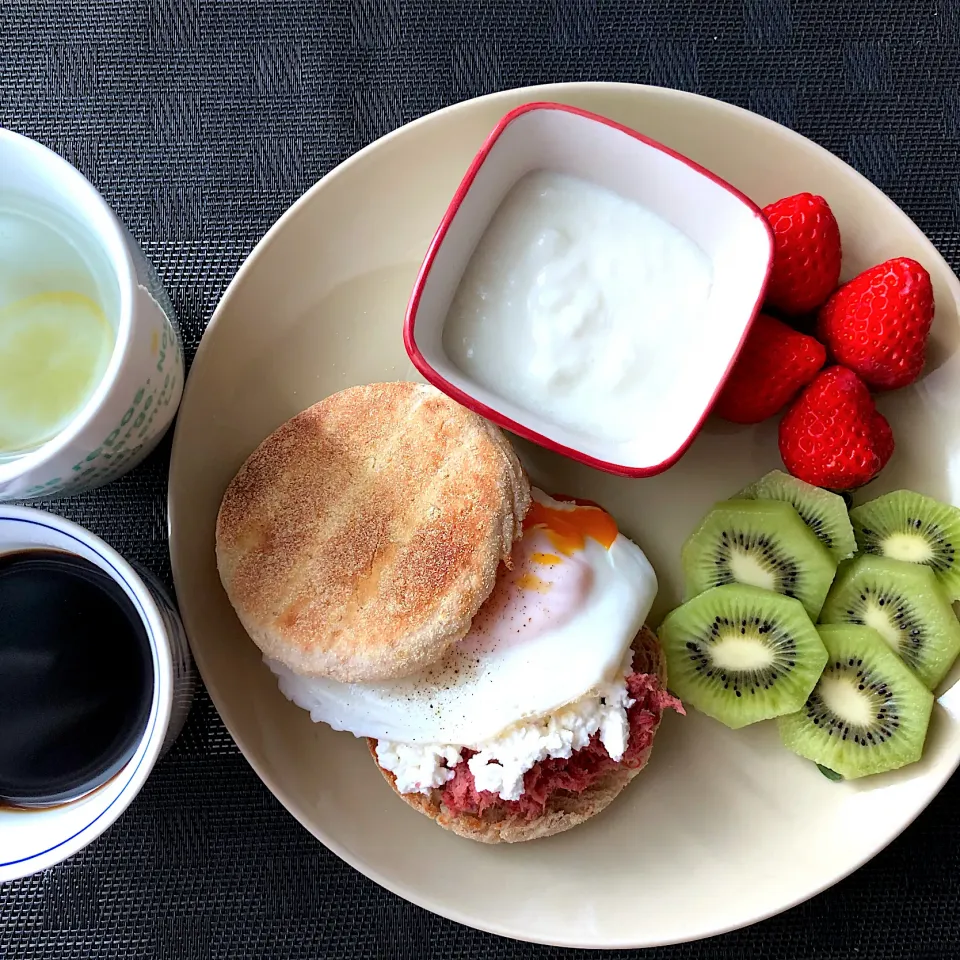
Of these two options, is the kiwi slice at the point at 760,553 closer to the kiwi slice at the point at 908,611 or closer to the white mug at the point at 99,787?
the kiwi slice at the point at 908,611

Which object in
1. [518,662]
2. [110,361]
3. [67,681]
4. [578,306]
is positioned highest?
[578,306]

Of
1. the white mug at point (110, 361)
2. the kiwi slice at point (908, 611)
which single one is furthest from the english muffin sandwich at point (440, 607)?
the kiwi slice at point (908, 611)

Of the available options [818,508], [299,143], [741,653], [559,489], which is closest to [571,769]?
[741,653]

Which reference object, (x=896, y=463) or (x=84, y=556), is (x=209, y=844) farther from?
(x=896, y=463)

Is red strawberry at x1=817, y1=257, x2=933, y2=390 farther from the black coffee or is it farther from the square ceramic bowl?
the black coffee

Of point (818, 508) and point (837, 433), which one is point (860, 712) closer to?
point (818, 508)

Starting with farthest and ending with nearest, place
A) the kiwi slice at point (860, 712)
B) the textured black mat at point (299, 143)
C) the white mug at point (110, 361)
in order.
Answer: the textured black mat at point (299, 143)
the kiwi slice at point (860, 712)
the white mug at point (110, 361)

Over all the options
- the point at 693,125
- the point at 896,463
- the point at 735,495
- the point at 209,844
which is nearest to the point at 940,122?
the point at 693,125
